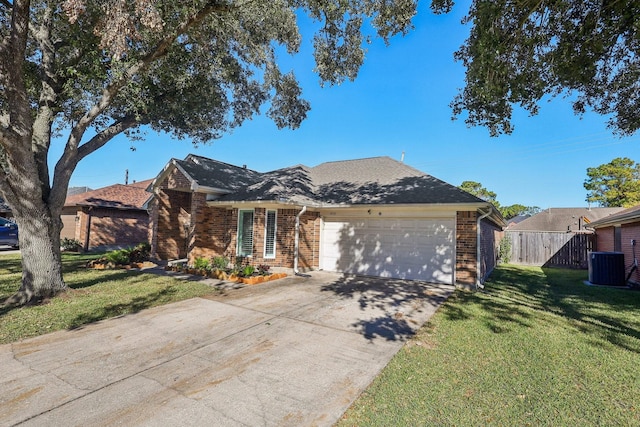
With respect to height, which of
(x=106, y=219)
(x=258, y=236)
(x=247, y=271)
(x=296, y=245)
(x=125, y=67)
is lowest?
(x=247, y=271)

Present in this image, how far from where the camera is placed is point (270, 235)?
1175cm

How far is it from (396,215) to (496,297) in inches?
155

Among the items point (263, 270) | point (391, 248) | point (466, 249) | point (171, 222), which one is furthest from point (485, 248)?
point (171, 222)

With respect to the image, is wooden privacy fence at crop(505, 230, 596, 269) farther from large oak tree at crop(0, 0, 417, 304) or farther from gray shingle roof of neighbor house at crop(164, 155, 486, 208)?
large oak tree at crop(0, 0, 417, 304)

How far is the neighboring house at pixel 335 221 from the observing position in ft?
32.2

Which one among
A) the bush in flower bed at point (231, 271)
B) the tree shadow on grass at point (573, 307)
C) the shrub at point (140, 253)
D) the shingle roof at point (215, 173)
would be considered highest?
Answer: the shingle roof at point (215, 173)

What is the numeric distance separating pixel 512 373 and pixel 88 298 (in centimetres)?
872

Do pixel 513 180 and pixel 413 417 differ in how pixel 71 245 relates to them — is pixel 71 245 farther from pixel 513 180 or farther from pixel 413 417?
pixel 513 180

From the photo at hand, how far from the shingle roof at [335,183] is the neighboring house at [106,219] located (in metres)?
7.80

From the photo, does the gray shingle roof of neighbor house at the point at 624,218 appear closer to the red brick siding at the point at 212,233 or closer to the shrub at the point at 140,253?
the red brick siding at the point at 212,233

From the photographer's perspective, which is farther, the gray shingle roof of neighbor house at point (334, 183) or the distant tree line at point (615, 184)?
the distant tree line at point (615, 184)

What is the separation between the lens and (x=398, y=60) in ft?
35.7

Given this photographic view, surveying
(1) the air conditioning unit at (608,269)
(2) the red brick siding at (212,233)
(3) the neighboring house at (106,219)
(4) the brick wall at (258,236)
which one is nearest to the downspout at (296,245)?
(4) the brick wall at (258,236)

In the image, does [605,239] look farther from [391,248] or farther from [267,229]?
[267,229]
